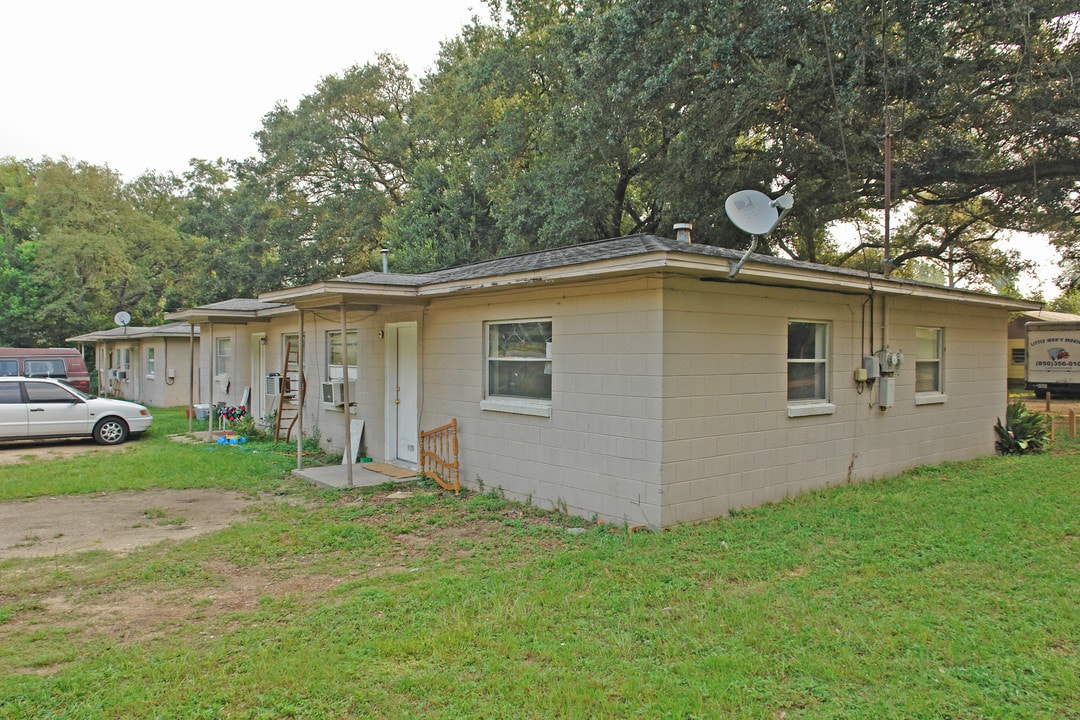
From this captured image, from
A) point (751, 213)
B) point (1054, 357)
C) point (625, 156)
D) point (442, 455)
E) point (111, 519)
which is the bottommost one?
point (111, 519)

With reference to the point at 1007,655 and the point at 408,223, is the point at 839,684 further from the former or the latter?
the point at 408,223

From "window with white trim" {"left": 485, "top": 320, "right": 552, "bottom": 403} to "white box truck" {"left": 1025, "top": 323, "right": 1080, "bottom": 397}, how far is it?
21.0 m

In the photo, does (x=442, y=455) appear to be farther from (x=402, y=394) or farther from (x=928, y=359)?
(x=928, y=359)

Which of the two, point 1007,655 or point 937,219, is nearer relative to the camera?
point 1007,655

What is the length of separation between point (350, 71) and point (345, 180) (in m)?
4.26

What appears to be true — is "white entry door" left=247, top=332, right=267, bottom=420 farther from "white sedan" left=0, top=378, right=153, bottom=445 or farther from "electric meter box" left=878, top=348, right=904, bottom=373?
"electric meter box" left=878, top=348, right=904, bottom=373

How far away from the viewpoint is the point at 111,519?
290 inches

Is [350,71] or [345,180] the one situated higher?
[350,71]

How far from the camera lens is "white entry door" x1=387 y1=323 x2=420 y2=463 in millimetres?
9883

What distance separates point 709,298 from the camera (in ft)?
22.4

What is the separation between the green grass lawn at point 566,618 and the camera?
3.34 m

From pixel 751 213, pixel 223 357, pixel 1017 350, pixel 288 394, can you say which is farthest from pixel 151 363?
pixel 1017 350

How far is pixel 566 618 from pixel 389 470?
5925mm

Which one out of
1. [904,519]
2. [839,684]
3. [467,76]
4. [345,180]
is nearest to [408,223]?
[467,76]
